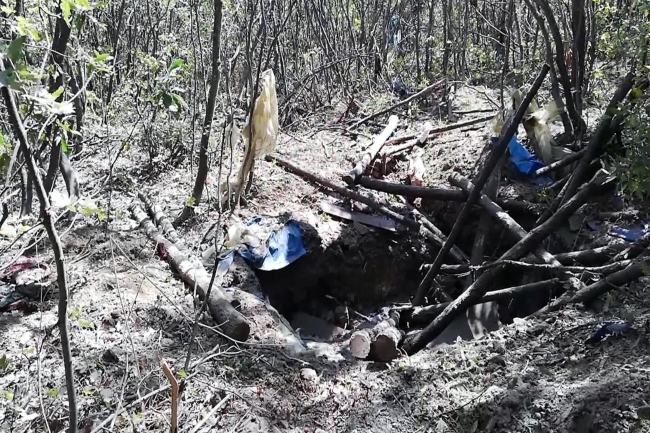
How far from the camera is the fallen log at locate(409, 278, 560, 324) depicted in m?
3.94

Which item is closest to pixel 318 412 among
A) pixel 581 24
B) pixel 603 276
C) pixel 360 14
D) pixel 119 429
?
pixel 119 429

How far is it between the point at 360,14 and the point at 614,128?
6.17 m

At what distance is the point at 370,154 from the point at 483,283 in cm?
261

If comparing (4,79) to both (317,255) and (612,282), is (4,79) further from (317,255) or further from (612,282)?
(317,255)

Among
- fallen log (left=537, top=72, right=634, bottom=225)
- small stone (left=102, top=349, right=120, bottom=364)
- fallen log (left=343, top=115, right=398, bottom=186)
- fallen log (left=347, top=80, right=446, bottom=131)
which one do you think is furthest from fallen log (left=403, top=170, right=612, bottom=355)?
fallen log (left=347, top=80, right=446, bottom=131)

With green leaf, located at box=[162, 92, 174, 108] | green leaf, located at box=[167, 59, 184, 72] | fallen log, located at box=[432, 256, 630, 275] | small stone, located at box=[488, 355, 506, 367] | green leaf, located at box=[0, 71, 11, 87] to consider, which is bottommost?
small stone, located at box=[488, 355, 506, 367]

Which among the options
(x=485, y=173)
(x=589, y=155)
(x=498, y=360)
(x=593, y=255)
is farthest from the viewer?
(x=485, y=173)

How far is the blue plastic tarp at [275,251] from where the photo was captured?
16.8ft

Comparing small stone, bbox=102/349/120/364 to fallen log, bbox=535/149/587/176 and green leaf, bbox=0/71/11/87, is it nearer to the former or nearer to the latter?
green leaf, bbox=0/71/11/87

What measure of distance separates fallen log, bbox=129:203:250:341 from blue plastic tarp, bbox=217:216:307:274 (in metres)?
0.43

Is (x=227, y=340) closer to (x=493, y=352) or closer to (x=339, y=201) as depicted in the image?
(x=493, y=352)

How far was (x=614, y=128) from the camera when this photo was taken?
174 inches

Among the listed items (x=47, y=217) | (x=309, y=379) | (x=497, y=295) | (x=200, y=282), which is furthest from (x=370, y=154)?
Result: (x=47, y=217)

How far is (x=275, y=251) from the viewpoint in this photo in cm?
527
